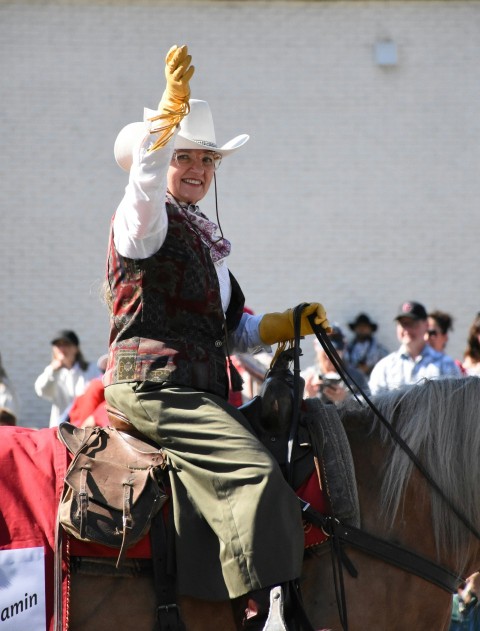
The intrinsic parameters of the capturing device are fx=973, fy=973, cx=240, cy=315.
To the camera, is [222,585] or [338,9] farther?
[338,9]

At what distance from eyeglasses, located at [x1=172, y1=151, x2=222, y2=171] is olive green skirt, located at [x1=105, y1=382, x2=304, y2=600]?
946 millimetres

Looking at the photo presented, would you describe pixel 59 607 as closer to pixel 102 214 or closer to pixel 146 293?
pixel 146 293

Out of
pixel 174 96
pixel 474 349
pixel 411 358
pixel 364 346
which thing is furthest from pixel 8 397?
pixel 174 96

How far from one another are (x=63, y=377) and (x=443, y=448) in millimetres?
7325

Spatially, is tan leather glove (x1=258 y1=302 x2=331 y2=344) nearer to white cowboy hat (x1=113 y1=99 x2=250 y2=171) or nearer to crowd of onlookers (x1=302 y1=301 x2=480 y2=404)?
white cowboy hat (x1=113 y1=99 x2=250 y2=171)

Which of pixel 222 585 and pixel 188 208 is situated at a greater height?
pixel 188 208

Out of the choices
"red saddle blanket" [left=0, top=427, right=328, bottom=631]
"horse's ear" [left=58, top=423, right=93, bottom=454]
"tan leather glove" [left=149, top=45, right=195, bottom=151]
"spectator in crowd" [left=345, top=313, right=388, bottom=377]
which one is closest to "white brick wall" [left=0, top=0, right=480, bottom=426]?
"spectator in crowd" [left=345, top=313, right=388, bottom=377]

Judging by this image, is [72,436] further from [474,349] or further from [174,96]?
[474,349]

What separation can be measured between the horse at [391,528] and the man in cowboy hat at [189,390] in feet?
0.70

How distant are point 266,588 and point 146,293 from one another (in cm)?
117

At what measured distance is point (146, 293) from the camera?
3.66 metres

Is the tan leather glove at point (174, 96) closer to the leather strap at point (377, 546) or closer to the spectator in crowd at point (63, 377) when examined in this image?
the leather strap at point (377, 546)

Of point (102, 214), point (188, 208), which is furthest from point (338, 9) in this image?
point (188, 208)

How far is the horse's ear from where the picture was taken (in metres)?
3.72
